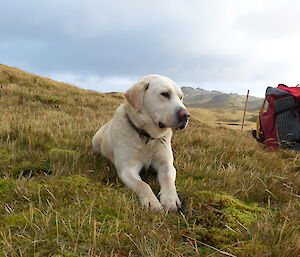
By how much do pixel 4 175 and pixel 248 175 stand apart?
3.24m

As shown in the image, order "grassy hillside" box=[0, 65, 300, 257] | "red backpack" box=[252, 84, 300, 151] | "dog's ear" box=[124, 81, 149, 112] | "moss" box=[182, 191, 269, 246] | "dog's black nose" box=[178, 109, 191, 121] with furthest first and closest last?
1. "red backpack" box=[252, 84, 300, 151]
2. "dog's ear" box=[124, 81, 149, 112]
3. "dog's black nose" box=[178, 109, 191, 121]
4. "moss" box=[182, 191, 269, 246]
5. "grassy hillside" box=[0, 65, 300, 257]

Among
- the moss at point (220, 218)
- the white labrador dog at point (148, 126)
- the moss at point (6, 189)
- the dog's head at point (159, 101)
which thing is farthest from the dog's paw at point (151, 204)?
the moss at point (6, 189)

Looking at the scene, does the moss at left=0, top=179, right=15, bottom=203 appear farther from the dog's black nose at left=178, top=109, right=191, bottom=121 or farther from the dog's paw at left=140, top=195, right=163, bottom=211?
the dog's black nose at left=178, top=109, right=191, bottom=121

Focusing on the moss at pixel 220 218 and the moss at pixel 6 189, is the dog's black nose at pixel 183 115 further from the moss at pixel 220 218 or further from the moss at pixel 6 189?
the moss at pixel 6 189

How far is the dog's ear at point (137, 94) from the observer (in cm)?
362

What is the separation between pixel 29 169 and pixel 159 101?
196 cm

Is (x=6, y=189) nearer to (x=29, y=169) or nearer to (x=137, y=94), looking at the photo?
(x=29, y=169)

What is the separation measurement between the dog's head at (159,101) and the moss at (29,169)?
1.49 metres

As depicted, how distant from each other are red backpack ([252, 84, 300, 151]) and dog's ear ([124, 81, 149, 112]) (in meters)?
3.77

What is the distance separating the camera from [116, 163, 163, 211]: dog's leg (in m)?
2.65

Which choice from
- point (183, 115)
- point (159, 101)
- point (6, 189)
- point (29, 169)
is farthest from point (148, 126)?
point (6, 189)

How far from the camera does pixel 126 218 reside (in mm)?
2170

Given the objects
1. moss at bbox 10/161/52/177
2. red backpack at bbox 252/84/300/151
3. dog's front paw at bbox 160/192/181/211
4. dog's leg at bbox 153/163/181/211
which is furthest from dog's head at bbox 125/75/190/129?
red backpack at bbox 252/84/300/151

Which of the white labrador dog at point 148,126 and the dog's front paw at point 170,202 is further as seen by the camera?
the white labrador dog at point 148,126
